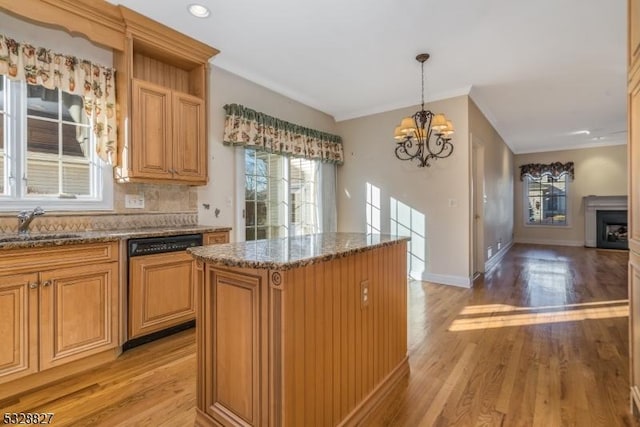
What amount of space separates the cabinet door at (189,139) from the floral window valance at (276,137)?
0.42 meters

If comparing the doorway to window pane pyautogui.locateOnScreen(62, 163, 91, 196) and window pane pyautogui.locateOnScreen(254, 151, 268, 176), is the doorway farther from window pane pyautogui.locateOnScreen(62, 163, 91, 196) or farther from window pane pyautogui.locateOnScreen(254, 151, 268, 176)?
window pane pyautogui.locateOnScreen(62, 163, 91, 196)

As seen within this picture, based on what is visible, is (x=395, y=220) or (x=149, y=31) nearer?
(x=149, y=31)

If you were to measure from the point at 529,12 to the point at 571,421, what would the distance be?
2.89 metres

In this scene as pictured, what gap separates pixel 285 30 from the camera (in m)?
2.78

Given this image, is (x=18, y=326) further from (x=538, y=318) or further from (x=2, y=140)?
(x=538, y=318)

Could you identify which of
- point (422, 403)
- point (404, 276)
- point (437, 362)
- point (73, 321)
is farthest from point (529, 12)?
point (73, 321)

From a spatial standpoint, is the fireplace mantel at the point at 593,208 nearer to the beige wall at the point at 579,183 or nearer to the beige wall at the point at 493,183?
the beige wall at the point at 579,183

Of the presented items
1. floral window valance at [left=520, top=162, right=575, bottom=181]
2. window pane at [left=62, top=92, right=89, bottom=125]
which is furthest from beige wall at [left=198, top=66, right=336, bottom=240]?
floral window valance at [left=520, top=162, right=575, bottom=181]

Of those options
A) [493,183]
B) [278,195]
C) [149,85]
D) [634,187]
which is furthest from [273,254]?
[493,183]

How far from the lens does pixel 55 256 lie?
6.39ft

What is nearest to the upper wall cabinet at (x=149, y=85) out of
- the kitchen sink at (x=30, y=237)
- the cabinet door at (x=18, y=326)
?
the kitchen sink at (x=30, y=237)

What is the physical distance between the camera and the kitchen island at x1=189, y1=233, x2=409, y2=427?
123cm

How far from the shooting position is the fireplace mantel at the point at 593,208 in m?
7.27

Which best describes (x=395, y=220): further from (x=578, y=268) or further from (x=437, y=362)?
(x=578, y=268)
